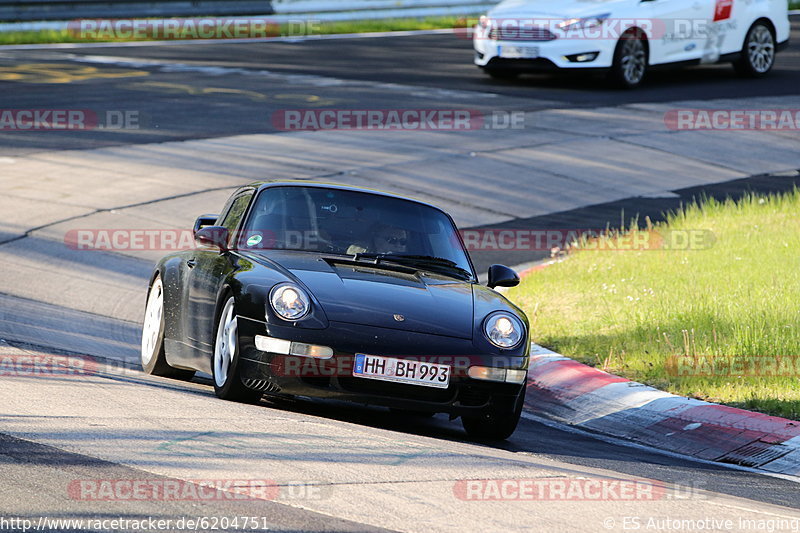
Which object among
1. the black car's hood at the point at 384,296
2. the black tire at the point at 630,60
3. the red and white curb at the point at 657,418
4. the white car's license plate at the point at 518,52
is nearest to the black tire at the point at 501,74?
the white car's license plate at the point at 518,52

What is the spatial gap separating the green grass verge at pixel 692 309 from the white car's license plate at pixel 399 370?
216cm

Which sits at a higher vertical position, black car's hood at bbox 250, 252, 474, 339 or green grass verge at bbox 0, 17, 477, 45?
green grass verge at bbox 0, 17, 477, 45

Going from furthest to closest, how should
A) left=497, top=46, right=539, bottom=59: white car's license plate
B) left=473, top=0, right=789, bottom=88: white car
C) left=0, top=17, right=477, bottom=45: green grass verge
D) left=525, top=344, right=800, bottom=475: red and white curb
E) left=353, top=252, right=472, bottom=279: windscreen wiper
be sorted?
left=0, top=17, right=477, bottom=45: green grass verge, left=497, top=46, right=539, bottom=59: white car's license plate, left=473, top=0, right=789, bottom=88: white car, left=353, top=252, right=472, bottom=279: windscreen wiper, left=525, top=344, right=800, bottom=475: red and white curb

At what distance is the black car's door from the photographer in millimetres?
7211

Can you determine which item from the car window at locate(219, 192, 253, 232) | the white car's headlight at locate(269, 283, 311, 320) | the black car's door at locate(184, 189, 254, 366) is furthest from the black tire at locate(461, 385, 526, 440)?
the car window at locate(219, 192, 253, 232)

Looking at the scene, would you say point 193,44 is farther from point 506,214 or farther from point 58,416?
point 58,416

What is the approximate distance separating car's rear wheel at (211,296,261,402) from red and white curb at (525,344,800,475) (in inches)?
87.2

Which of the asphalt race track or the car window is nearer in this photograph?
the asphalt race track

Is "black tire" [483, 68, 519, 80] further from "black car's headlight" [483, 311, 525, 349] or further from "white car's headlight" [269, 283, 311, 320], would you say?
"white car's headlight" [269, 283, 311, 320]

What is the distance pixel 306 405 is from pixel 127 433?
182cm

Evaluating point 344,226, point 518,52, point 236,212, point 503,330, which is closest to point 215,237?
point 236,212

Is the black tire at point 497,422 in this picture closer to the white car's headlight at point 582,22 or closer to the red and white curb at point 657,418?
the red and white curb at point 657,418

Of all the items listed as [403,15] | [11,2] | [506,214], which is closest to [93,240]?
[506,214]

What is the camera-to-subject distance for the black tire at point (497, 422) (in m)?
6.69
